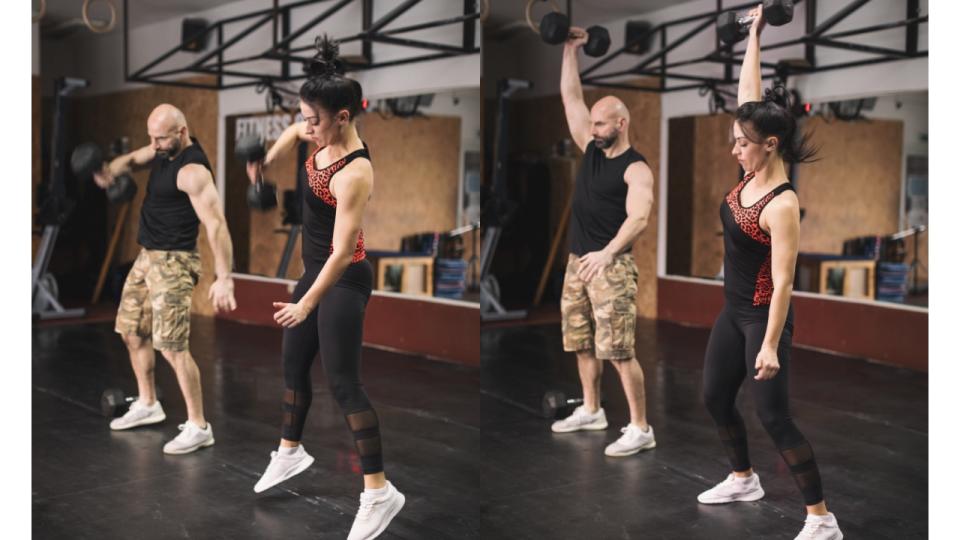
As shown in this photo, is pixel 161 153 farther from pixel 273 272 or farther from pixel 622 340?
pixel 273 272

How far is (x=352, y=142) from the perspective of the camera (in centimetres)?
286

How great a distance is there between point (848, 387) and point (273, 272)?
5014mm

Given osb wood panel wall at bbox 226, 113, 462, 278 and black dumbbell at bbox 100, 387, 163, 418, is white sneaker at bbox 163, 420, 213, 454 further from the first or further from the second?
osb wood panel wall at bbox 226, 113, 462, 278

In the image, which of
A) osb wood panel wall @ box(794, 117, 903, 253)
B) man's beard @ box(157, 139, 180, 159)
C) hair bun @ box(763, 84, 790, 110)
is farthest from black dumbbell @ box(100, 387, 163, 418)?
osb wood panel wall @ box(794, 117, 903, 253)

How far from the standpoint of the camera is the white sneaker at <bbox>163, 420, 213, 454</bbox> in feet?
12.6

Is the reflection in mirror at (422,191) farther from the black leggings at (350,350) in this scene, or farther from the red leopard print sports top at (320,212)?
the black leggings at (350,350)

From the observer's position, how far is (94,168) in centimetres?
396

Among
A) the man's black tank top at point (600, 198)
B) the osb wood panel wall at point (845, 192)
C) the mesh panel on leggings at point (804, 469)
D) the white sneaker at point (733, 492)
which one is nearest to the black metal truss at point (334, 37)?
the man's black tank top at point (600, 198)

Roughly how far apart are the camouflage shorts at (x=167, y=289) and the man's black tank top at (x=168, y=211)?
0.05 meters

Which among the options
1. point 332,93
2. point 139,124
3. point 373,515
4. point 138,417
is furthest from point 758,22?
point 139,124

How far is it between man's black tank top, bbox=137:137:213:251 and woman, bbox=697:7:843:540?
7.09 feet

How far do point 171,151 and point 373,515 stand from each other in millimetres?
1825

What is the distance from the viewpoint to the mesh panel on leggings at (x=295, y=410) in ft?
10.5

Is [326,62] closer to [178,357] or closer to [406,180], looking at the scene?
[178,357]
